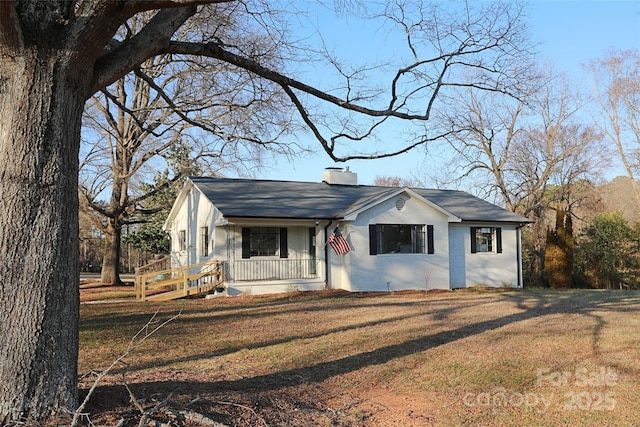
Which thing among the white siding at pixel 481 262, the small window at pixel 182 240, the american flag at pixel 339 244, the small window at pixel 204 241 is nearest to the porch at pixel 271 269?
the american flag at pixel 339 244

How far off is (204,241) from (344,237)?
5870 millimetres

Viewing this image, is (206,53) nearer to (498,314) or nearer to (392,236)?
(498,314)

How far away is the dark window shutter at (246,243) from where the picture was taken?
19.3 meters

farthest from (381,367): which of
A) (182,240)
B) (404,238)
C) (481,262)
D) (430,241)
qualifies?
(182,240)

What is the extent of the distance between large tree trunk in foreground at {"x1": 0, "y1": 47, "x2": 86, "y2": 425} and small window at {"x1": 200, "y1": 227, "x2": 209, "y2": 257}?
1661 cm

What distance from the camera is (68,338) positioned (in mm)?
4109

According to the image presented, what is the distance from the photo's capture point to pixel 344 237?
19.1 meters

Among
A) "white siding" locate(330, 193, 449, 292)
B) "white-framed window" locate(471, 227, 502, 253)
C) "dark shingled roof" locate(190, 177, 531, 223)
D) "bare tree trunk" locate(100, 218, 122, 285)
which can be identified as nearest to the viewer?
"dark shingled roof" locate(190, 177, 531, 223)

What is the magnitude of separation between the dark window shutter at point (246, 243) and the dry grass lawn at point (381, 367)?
6712mm

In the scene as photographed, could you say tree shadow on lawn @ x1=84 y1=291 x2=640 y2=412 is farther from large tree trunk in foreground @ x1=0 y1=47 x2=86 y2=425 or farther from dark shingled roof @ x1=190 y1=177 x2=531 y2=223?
dark shingled roof @ x1=190 y1=177 x2=531 y2=223

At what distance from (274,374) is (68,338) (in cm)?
312

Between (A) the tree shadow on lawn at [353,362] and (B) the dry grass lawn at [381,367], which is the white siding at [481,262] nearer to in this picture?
(A) the tree shadow on lawn at [353,362]

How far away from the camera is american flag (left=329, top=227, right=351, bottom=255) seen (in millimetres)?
18609

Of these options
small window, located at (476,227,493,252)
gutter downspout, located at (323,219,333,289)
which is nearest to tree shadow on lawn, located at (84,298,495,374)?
gutter downspout, located at (323,219,333,289)
